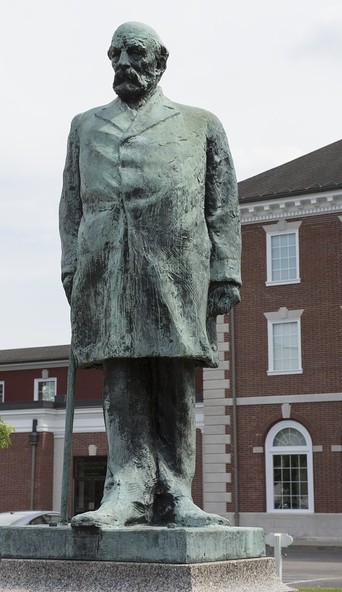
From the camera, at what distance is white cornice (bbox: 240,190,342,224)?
3177 centimetres

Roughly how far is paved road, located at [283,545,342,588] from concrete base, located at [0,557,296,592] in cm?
1125

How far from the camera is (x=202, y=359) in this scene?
5.17 m

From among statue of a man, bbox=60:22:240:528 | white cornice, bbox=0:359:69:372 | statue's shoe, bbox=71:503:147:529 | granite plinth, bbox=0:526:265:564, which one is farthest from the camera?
white cornice, bbox=0:359:69:372

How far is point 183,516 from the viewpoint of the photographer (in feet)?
15.9

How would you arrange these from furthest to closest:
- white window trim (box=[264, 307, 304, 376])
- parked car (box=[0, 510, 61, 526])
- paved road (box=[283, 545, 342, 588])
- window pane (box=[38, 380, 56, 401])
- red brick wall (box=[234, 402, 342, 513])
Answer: window pane (box=[38, 380, 56, 401]), white window trim (box=[264, 307, 304, 376]), red brick wall (box=[234, 402, 342, 513]), parked car (box=[0, 510, 61, 526]), paved road (box=[283, 545, 342, 588])

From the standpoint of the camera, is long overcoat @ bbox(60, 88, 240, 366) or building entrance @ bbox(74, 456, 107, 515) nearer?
long overcoat @ bbox(60, 88, 240, 366)

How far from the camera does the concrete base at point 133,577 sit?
426 centimetres

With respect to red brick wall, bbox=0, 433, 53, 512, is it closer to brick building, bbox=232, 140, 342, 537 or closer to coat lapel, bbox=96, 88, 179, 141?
brick building, bbox=232, 140, 342, 537

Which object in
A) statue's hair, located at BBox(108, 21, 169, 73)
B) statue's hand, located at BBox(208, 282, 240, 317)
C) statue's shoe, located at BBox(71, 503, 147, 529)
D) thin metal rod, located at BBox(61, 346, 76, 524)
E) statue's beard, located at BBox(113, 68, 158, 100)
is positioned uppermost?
statue's hair, located at BBox(108, 21, 169, 73)

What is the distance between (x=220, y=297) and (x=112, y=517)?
4.60 feet

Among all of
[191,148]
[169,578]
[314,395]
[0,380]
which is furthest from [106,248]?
[0,380]

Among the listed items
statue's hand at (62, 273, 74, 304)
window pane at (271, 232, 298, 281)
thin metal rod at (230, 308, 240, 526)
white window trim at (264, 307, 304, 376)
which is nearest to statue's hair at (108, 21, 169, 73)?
statue's hand at (62, 273, 74, 304)

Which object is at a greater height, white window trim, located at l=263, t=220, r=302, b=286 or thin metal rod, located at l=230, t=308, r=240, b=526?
white window trim, located at l=263, t=220, r=302, b=286

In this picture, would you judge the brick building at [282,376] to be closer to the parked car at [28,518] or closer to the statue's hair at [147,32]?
the parked car at [28,518]
